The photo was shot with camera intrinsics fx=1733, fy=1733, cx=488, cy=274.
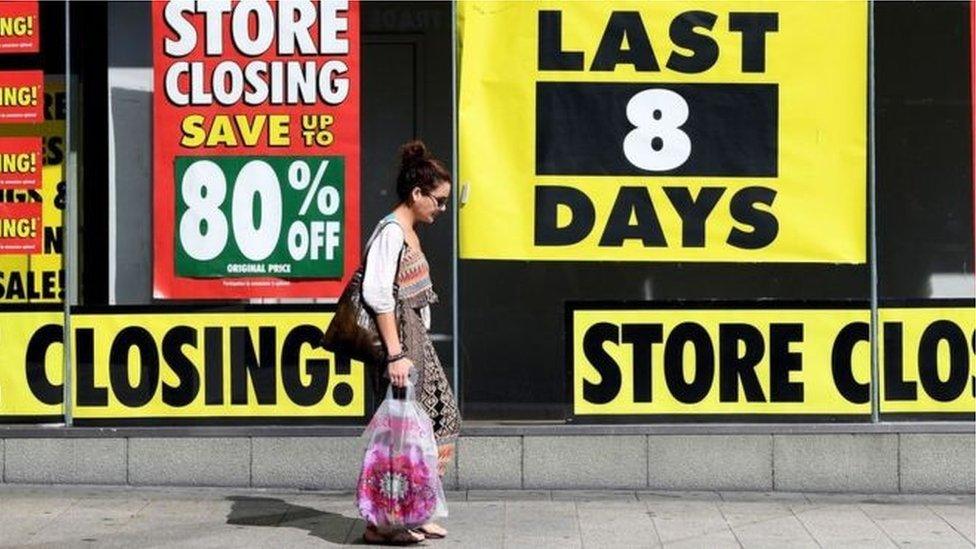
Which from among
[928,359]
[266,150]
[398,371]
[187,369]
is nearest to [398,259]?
[398,371]

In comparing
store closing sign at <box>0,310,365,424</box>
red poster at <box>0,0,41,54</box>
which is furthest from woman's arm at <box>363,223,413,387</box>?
red poster at <box>0,0,41,54</box>

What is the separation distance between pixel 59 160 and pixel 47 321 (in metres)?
0.97

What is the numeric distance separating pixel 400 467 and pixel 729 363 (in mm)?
2566

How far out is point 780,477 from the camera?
391 inches

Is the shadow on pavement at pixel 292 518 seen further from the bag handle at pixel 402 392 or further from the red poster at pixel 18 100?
the red poster at pixel 18 100

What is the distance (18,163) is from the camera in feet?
33.4

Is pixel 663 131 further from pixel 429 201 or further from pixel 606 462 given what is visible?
pixel 429 201

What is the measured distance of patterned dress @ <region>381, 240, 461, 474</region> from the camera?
830 centimetres

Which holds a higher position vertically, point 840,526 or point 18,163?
point 18,163

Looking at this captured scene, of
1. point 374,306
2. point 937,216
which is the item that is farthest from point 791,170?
point 374,306

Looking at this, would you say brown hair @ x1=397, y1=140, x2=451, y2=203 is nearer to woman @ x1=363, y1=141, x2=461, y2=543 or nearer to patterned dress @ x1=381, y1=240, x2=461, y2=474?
woman @ x1=363, y1=141, x2=461, y2=543

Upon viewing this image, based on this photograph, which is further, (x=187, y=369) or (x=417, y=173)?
(x=187, y=369)

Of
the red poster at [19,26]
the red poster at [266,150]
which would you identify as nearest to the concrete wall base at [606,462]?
the red poster at [266,150]

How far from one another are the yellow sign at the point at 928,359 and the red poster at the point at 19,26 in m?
5.20
